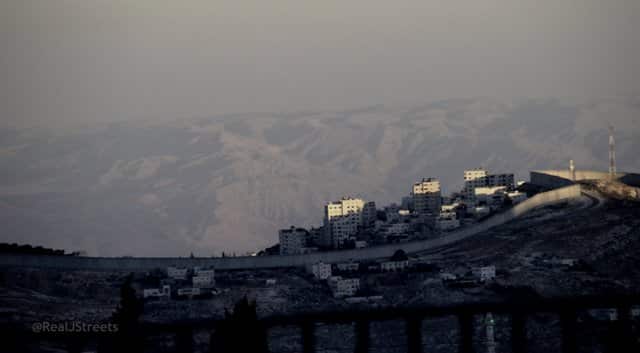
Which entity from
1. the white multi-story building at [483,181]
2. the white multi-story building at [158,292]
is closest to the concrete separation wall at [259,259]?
the white multi-story building at [158,292]

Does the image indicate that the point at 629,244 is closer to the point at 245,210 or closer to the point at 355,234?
the point at 355,234

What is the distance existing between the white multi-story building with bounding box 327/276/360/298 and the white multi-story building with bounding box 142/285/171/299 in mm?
6302

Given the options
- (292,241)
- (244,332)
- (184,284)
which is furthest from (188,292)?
(244,332)

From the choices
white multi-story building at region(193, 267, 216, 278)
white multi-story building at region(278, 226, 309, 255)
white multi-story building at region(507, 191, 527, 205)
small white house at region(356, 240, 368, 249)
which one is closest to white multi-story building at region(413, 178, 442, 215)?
white multi-story building at region(507, 191, 527, 205)

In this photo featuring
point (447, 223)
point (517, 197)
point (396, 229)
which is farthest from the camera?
point (517, 197)

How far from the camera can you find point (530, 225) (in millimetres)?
77688

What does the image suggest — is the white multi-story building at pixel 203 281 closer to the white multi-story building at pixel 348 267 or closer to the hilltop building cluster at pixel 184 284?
the hilltop building cluster at pixel 184 284

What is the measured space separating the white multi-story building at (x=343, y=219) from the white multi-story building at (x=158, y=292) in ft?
62.5

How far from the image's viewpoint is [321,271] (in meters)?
68.9

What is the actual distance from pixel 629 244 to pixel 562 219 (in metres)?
6.01

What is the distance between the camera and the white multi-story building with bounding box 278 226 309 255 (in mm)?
80312

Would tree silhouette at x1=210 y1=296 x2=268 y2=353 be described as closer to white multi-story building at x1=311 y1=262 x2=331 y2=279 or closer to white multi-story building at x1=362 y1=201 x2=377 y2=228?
white multi-story building at x1=311 y1=262 x2=331 y2=279

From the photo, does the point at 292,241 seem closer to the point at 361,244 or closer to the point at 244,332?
the point at 361,244

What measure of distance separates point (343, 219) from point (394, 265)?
1871 cm
